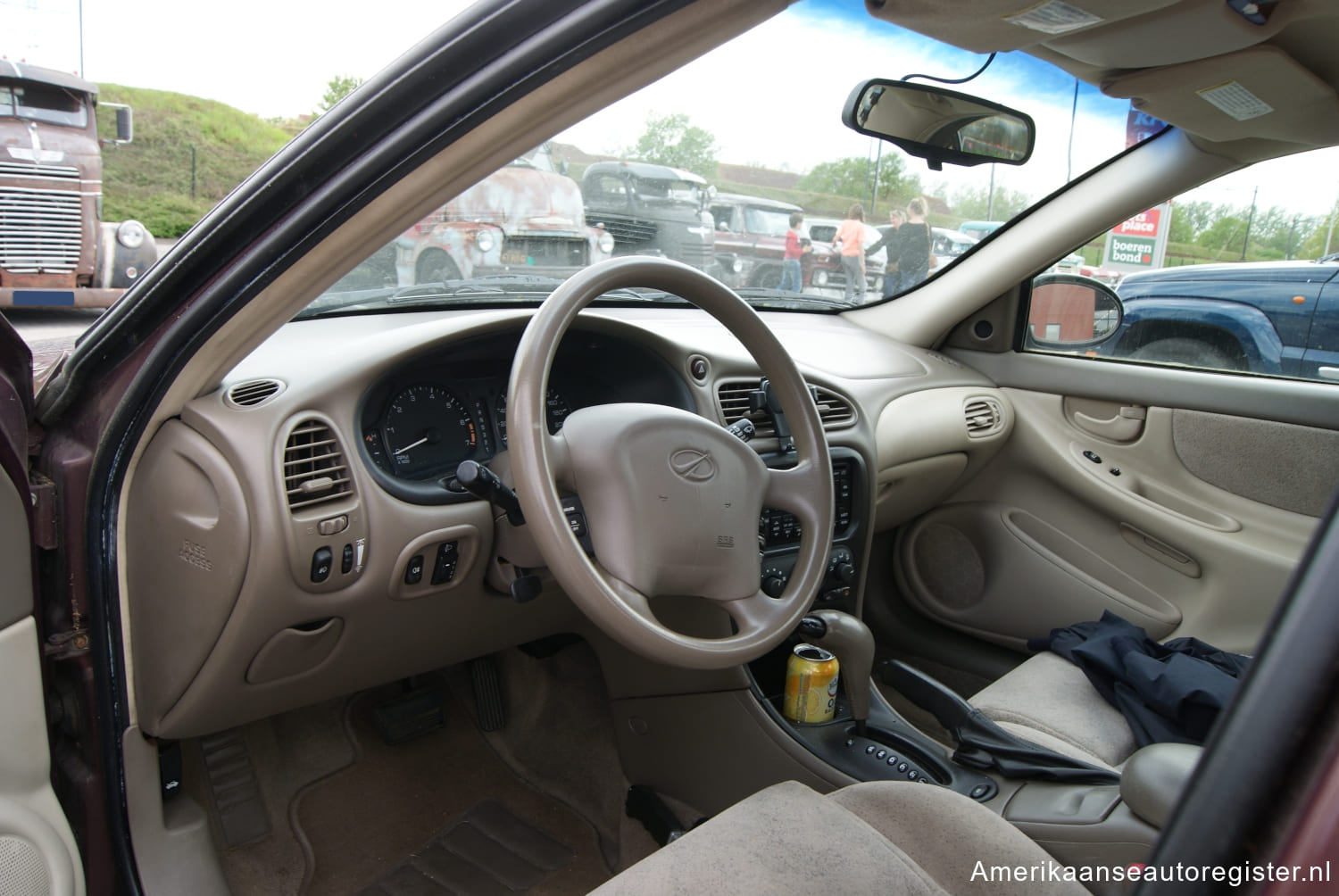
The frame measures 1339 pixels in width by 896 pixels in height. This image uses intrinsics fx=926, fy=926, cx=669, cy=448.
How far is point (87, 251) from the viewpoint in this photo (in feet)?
17.1

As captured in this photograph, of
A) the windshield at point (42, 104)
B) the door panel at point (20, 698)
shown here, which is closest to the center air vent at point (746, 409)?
the door panel at point (20, 698)

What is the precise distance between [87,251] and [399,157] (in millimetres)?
5197

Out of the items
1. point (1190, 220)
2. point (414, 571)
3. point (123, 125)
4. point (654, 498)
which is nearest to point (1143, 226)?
point (1190, 220)

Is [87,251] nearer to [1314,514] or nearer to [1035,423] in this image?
[1035,423]

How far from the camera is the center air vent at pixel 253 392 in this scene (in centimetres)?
157

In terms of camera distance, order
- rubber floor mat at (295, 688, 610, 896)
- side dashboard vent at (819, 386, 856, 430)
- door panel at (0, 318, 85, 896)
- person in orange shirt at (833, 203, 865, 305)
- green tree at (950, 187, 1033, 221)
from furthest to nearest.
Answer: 1. person in orange shirt at (833, 203, 865, 305)
2. green tree at (950, 187, 1033, 221)
3. side dashboard vent at (819, 386, 856, 430)
4. rubber floor mat at (295, 688, 610, 896)
5. door panel at (0, 318, 85, 896)

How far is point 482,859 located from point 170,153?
Answer: 6870 mm

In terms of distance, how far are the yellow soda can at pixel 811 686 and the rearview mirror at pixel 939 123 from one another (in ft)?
3.71

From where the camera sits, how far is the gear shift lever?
2.06 metres

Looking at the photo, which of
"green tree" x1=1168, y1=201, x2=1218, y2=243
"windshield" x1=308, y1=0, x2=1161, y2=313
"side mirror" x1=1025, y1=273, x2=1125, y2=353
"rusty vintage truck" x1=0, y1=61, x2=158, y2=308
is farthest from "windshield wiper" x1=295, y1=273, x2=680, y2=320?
"rusty vintage truck" x1=0, y1=61, x2=158, y2=308

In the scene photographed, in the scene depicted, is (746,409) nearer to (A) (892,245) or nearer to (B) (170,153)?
(A) (892,245)

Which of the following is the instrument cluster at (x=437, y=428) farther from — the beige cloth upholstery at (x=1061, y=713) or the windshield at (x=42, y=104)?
the windshield at (x=42, y=104)

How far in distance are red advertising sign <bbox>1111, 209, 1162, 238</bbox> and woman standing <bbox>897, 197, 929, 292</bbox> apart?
633mm

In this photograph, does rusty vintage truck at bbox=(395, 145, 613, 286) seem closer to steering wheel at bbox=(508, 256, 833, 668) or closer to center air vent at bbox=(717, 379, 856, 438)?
center air vent at bbox=(717, 379, 856, 438)
